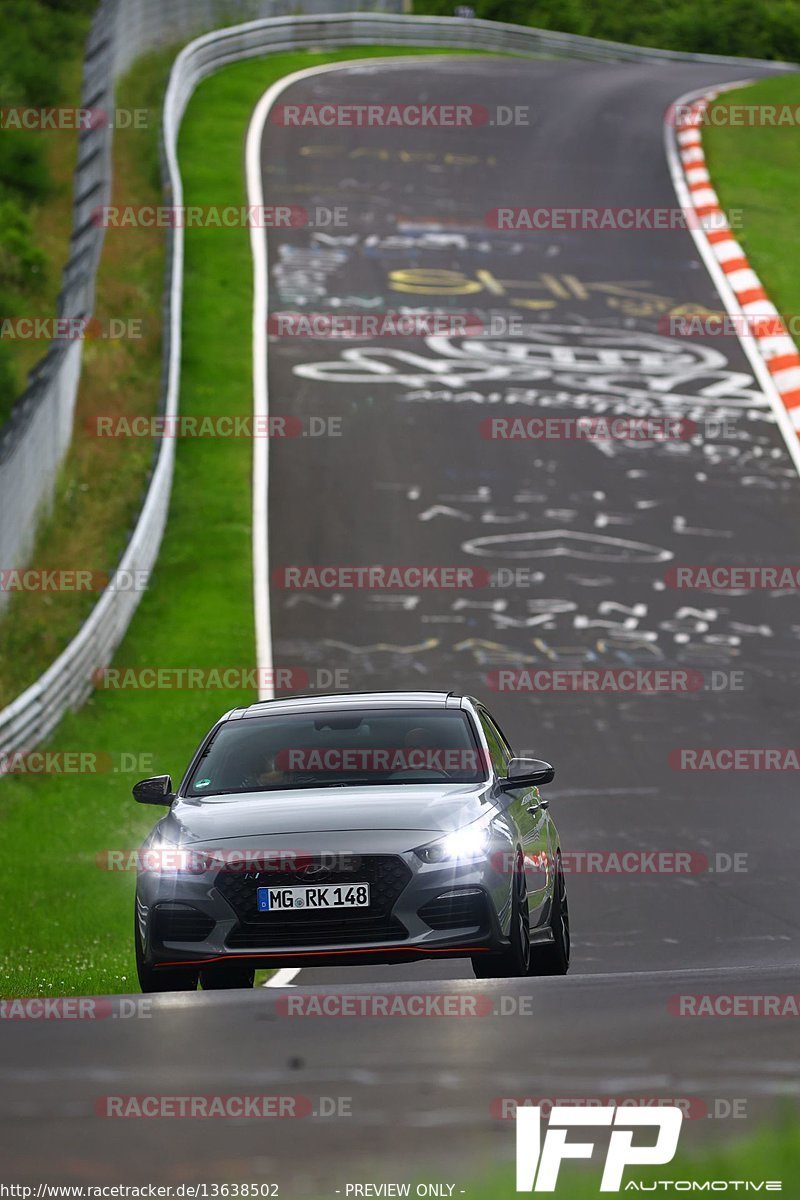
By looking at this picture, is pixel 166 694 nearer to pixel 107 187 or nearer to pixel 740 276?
pixel 740 276

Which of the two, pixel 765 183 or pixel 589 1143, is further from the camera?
pixel 765 183

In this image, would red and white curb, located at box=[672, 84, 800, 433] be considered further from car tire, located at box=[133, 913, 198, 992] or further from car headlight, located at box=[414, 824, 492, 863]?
car tire, located at box=[133, 913, 198, 992]

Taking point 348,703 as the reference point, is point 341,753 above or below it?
below

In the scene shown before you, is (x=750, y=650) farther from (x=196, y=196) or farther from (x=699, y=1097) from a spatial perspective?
(x=196, y=196)

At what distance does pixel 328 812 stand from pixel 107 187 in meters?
26.2

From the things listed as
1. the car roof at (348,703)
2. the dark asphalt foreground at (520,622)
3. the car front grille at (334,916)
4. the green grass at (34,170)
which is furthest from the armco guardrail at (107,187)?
the car front grille at (334,916)

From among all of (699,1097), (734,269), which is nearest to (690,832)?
(699,1097)

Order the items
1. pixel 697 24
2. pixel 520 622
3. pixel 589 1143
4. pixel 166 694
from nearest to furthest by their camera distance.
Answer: pixel 589 1143 → pixel 166 694 → pixel 520 622 → pixel 697 24

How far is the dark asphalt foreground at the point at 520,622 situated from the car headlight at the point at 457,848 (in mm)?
820

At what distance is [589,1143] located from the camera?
204 inches

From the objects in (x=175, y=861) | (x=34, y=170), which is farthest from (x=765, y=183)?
(x=175, y=861)

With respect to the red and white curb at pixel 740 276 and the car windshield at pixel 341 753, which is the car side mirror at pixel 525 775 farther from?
the red and white curb at pixel 740 276

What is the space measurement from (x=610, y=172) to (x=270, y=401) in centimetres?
1226

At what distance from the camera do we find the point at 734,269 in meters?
31.9
